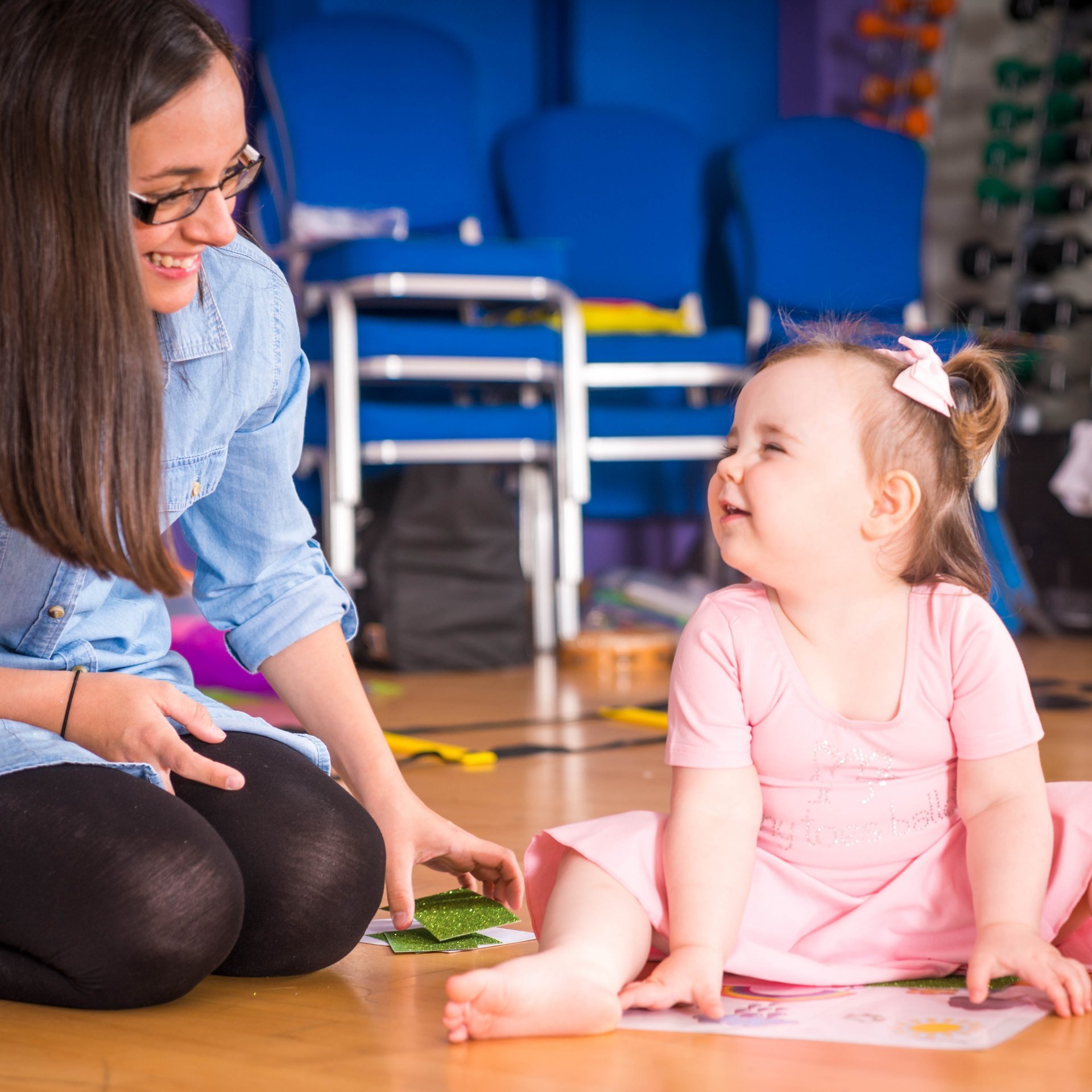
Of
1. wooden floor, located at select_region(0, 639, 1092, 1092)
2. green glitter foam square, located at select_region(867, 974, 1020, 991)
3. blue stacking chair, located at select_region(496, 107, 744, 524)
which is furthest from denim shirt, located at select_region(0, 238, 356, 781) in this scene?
blue stacking chair, located at select_region(496, 107, 744, 524)

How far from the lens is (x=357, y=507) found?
2986 millimetres

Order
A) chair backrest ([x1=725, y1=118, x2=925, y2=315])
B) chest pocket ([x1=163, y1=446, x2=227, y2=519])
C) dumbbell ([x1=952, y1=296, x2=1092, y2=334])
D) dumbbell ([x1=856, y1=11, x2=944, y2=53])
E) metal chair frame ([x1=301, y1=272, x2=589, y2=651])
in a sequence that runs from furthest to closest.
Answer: dumbbell ([x1=856, y1=11, x2=944, y2=53]), dumbbell ([x1=952, y1=296, x2=1092, y2=334]), chair backrest ([x1=725, y1=118, x2=925, y2=315]), metal chair frame ([x1=301, y1=272, x2=589, y2=651]), chest pocket ([x1=163, y1=446, x2=227, y2=519])

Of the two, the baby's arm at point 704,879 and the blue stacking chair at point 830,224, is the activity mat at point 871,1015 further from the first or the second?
the blue stacking chair at point 830,224

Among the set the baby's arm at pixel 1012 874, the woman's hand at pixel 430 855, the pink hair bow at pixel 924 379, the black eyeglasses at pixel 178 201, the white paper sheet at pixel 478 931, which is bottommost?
the white paper sheet at pixel 478 931

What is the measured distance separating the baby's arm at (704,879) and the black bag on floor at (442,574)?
74.9 inches

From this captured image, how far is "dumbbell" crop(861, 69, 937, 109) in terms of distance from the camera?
3.98m

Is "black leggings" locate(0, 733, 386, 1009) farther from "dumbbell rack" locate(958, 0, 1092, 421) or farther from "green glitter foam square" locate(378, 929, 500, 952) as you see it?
"dumbbell rack" locate(958, 0, 1092, 421)

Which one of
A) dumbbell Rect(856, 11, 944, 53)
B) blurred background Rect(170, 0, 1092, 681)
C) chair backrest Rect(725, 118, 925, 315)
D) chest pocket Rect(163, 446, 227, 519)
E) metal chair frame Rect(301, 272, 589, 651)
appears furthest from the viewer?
dumbbell Rect(856, 11, 944, 53)

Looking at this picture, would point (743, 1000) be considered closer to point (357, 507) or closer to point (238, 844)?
point (238, 844)

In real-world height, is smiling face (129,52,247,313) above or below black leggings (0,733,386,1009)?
above

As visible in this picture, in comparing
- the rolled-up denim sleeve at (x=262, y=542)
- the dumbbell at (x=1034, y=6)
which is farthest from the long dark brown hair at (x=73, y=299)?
the dumbbell at (x=1034, y=6)

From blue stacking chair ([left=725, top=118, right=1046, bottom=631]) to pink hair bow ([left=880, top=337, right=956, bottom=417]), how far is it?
7.43ft

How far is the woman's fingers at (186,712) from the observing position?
3.14 feet

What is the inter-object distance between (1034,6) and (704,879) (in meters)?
3.55
